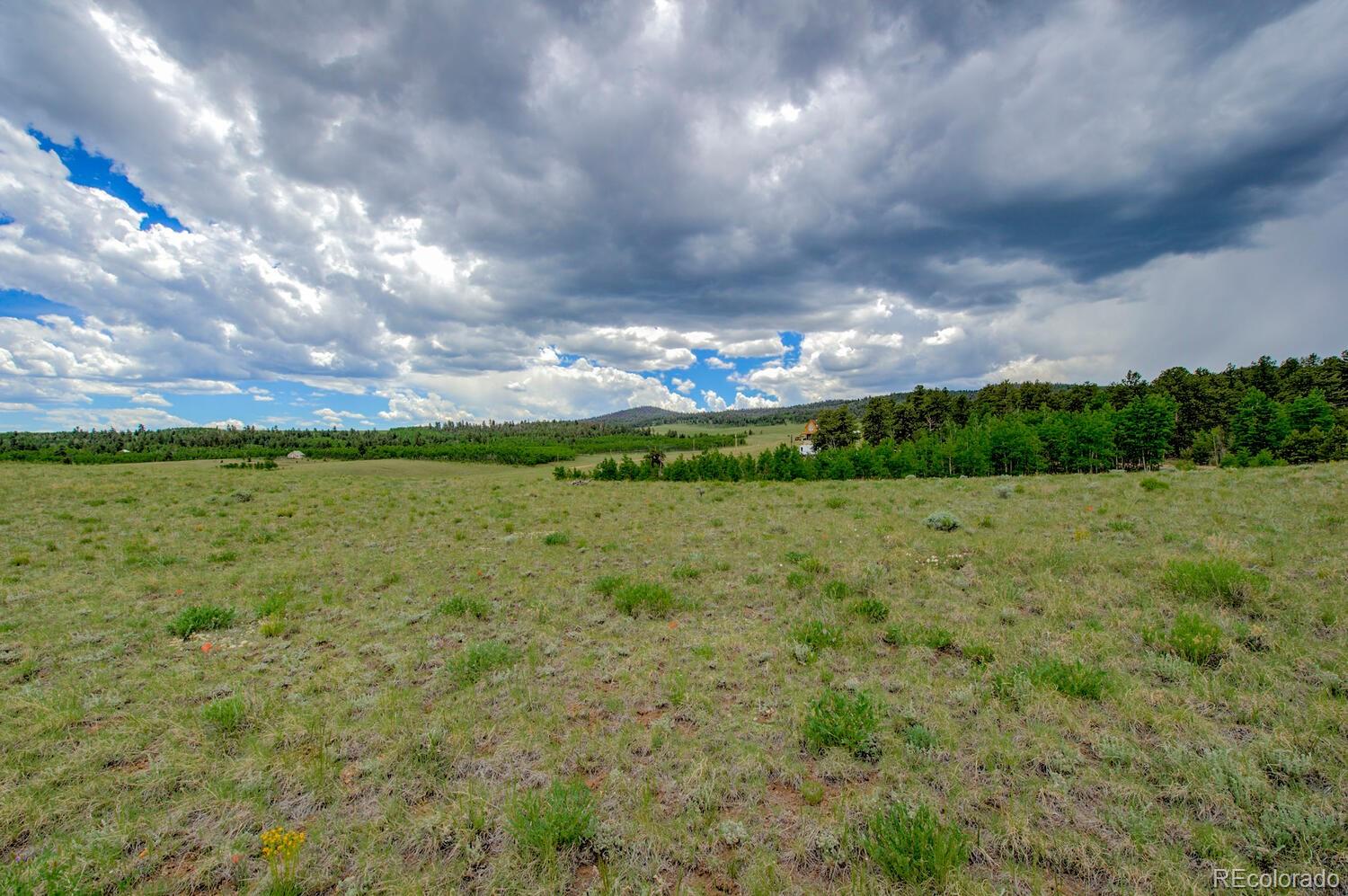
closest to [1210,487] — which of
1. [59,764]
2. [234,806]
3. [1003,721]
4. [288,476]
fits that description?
[1003,721]

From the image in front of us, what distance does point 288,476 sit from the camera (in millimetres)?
36656

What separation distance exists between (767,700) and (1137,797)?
3.71 metres

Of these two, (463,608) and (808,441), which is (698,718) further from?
(808,441)

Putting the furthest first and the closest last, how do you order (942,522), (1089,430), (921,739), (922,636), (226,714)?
(1089,430)
(942,522)
(922,636)
(226,714)
(921,739)

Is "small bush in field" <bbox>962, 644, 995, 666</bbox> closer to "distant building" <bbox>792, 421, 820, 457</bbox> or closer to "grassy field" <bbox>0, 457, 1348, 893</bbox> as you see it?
"grassy field" <bbox>0, 457, 1348, 893</bbox>

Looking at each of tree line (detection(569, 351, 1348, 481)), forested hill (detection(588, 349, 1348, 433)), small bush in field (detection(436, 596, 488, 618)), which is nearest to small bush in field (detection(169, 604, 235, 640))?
small bush in field (detection(436, 596, 488, 618))

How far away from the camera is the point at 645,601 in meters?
10.4

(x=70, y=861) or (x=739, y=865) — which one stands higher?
(x=70, y=861)

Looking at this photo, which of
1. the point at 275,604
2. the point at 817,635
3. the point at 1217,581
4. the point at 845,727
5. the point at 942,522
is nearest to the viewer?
the point at 845,727

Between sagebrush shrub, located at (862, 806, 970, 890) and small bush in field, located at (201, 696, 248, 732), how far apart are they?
7424 mm

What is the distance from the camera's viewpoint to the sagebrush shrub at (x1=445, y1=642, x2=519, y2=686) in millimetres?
7532

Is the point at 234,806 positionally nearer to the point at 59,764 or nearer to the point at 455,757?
the point at 455,757

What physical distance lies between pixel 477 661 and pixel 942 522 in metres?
14.7

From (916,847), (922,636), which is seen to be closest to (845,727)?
(916,847)
